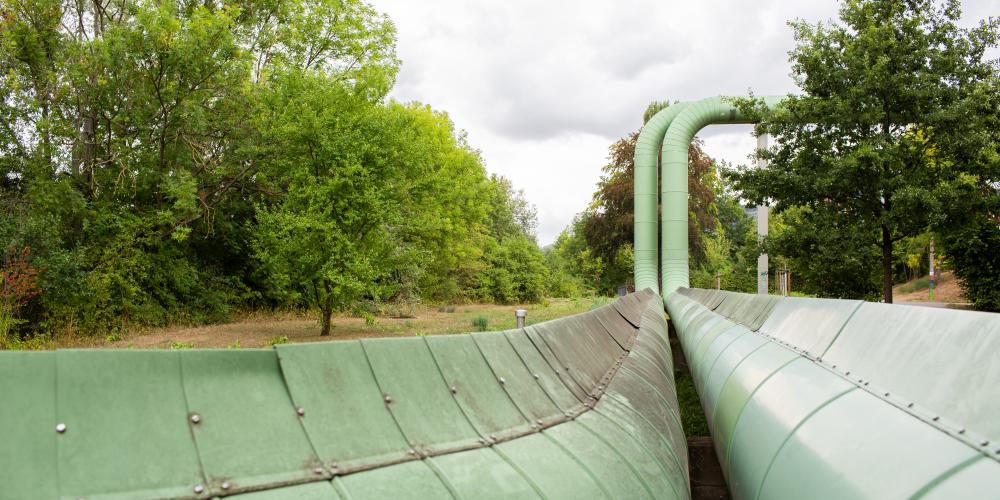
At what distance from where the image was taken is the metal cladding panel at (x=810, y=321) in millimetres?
3584

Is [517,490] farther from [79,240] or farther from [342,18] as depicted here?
[342,18]

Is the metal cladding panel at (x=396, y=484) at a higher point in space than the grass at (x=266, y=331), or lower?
higher

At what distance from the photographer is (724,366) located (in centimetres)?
493

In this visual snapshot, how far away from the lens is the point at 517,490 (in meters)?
1.80

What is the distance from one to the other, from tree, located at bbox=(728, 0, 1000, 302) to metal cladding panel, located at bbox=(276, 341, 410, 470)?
1407cm

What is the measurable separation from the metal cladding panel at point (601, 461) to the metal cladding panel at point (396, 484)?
0.61 meters

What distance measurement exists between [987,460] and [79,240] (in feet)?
62.2

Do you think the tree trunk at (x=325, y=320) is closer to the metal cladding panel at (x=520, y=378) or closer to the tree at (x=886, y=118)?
the tree at (x=886, y=118)

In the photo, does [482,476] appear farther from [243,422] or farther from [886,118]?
[886,118]

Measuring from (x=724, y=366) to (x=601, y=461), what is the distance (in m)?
3.04

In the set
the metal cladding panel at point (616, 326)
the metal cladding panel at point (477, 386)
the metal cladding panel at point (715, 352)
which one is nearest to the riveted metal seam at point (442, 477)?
the metal cladding panel at point (477, 386)

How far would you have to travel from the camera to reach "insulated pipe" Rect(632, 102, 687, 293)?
24.3m

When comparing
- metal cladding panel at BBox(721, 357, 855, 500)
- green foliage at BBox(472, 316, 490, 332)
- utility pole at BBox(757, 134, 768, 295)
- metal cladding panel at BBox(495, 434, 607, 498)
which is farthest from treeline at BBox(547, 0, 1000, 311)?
metal cladding panel at BBox(495, 434, 607, 498)

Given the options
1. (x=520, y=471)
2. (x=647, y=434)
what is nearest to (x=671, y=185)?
(x=647, y=434)
